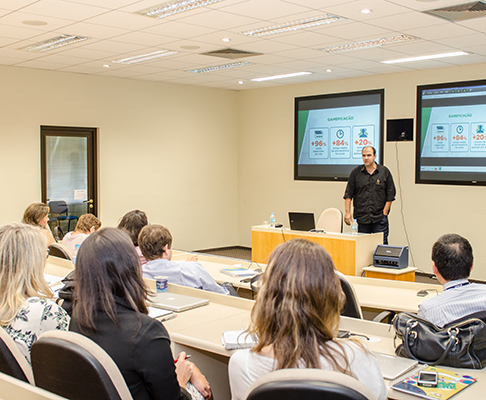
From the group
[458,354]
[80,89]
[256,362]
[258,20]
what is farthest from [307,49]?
[256,362]

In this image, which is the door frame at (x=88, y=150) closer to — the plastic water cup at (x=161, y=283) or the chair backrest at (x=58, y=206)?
the chair backrest at (x=58, y=206)

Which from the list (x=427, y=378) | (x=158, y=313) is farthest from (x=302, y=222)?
(x=427, y=378)

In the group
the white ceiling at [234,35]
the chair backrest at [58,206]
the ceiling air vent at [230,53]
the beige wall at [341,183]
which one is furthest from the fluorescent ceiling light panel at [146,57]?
the beige wall at [341,183]

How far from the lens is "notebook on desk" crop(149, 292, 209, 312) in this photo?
3.00 metres

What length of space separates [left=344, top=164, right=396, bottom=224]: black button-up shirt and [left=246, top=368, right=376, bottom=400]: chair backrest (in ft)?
18.2

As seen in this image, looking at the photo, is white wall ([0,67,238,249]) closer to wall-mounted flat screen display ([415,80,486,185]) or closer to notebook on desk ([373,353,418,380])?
wall-mounted flat screen display ([415,80,486,185])

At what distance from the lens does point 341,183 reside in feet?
28.1

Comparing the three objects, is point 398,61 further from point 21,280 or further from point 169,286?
point 21,280

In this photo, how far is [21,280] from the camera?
2.18 metres

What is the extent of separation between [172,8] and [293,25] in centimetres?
125

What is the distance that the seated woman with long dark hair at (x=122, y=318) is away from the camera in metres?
1.78

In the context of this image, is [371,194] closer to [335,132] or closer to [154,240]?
[335,132]

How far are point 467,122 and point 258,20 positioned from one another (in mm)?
3623

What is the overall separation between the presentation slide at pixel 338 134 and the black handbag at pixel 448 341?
20.2 ft
